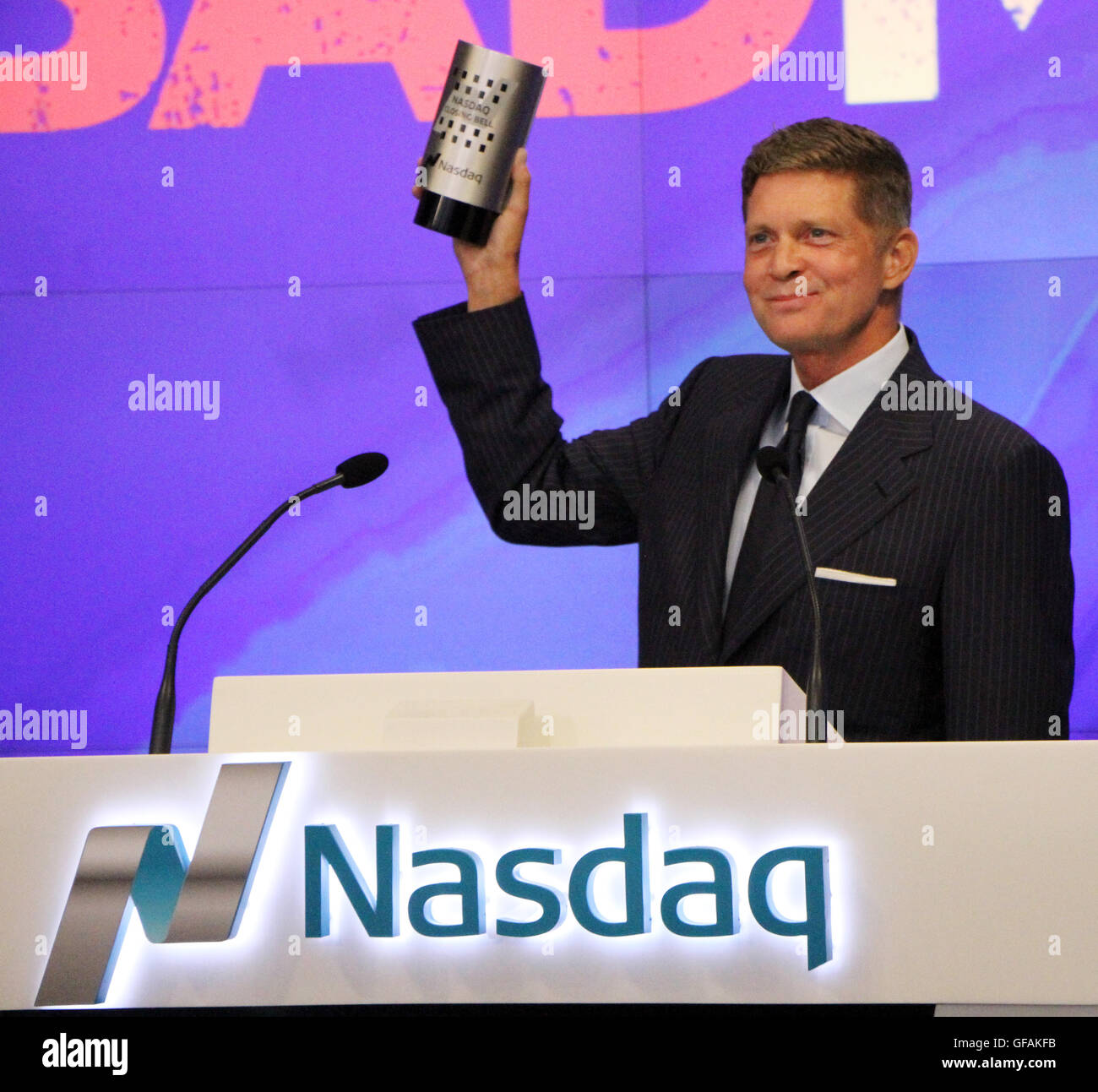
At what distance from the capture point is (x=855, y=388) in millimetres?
2543

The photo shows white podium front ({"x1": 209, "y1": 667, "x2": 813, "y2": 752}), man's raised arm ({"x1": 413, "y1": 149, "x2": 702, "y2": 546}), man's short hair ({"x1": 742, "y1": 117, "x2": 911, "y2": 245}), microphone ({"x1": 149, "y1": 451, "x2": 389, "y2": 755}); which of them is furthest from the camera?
man's raised arm ({"x1": 413, "y1": 149, "x2": 702, "y2": 546})

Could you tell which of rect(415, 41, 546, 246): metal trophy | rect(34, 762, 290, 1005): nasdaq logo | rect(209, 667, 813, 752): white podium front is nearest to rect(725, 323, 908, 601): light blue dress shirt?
rect(415, 41, 546, 246): metal trophy

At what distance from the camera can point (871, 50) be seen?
11.0 feet

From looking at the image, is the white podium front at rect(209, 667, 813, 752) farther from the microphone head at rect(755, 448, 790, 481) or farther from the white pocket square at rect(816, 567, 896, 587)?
the white pocket square at rect(816, 567, 896, 587)

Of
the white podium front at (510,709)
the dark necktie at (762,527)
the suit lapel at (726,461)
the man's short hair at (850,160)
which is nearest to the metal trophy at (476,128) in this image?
the man's short hair at (850,160)

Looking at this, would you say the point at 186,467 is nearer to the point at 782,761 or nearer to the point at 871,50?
the point at 871,50

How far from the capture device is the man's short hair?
257 centimetres

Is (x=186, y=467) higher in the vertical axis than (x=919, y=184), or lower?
lower

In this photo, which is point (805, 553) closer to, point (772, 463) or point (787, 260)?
point (772, 463)

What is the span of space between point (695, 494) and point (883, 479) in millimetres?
369

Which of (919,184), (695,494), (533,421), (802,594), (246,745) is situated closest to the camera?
(246,745)

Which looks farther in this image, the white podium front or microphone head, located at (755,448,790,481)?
microphone head, located at (755,448,790,481)

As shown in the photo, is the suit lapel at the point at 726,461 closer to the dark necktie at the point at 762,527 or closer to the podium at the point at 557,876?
the dark necktie at the point at 762,527
